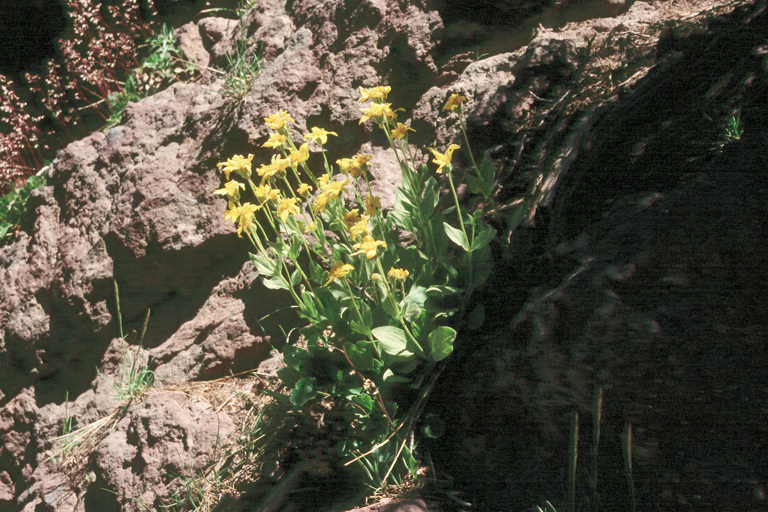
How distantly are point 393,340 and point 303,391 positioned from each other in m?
0.40

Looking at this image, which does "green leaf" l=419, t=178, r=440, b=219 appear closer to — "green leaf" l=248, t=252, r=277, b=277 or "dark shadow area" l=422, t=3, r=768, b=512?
"dark shadow area" l=422, t=3, r=768, b=512

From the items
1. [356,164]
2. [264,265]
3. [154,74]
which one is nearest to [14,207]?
[154,74]

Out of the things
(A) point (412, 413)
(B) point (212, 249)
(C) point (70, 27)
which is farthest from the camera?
(C) point (70, 27)

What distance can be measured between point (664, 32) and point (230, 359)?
2527mm

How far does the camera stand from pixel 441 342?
1.97 meters

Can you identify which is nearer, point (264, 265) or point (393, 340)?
point (393, 340)

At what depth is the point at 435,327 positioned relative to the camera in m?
2.09

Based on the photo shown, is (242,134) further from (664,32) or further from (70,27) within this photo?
(70,27)

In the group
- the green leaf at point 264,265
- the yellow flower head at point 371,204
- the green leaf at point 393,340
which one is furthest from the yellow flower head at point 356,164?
A: the green leaf at point 393,340

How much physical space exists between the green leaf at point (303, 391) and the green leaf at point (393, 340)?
328mm

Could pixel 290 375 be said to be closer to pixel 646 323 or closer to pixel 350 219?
pixel 350 219

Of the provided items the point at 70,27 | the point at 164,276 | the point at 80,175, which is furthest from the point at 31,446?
the point at 70,27

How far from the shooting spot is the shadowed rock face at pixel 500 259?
1.66 m

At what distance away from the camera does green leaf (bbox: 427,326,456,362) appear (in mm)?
1944
